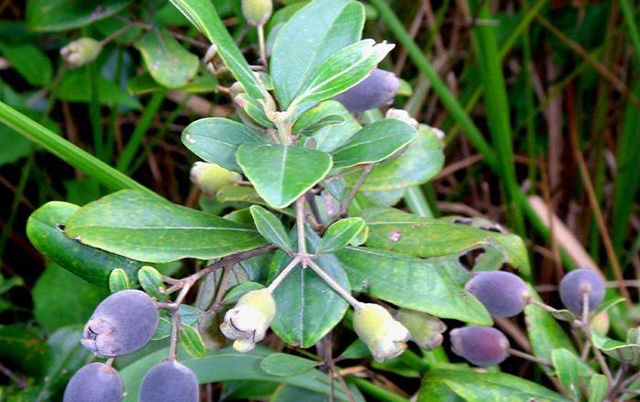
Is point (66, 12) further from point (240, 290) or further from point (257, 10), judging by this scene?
point (240, 290)

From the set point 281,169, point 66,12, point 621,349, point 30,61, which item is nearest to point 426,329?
point 621,349

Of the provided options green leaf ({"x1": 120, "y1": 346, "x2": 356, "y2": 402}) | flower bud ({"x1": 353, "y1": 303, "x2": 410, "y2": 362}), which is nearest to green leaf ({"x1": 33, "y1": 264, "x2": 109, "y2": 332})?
green leaf ({"x1": 120, "y1": 346, "x2": 356, "y2": 402})

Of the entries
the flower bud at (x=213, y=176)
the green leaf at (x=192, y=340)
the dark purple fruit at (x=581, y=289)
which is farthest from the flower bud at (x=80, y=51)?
the dark purple fruit at (x=581, y=289)

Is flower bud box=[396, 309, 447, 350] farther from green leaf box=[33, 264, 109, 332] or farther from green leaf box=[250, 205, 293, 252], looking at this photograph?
green leaf box=[33, 264, 109, 332]

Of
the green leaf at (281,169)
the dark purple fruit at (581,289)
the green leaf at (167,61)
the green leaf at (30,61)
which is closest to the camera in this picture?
the green leaf at (281,169)

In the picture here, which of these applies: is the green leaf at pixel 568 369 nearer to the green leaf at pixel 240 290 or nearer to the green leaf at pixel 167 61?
the green leaf at pixel 240 290

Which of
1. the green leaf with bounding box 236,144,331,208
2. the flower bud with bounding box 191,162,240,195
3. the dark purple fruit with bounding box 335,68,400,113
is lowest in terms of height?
the flower bud with bounding box 191,162,240,195
